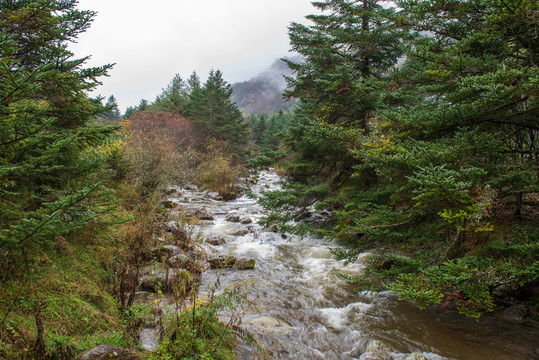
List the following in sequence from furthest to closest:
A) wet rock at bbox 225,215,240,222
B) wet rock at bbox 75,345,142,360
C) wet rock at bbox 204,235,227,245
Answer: wet rock at bbox 225,215,240,222, wet rock at bbox 204,235,227,245, wet rock at bbox 75,345,142,360

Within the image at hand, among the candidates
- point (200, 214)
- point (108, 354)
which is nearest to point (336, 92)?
point (200, 214)

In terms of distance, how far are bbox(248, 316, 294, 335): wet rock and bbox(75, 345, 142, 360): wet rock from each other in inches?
86.0

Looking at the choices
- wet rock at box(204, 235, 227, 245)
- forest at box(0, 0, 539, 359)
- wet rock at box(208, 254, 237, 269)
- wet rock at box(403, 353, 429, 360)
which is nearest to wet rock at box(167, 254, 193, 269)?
forest at box(0, 0, 539, 359)

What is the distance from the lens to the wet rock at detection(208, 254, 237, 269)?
712 cm

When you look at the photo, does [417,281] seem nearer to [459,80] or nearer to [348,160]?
[459,80]

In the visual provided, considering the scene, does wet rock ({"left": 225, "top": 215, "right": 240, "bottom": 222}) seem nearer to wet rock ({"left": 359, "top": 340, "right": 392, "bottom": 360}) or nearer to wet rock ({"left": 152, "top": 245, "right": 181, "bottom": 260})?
wet rock ({"left": 152, "top": 245, "right": 181, "bottom": 260})

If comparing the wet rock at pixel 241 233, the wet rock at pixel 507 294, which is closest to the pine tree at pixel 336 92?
the wet rock at pixel 241 233

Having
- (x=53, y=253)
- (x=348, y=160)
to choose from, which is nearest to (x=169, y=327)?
(x=53, y=253)

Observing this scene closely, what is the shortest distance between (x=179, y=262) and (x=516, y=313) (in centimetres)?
676

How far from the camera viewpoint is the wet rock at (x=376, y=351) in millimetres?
3822

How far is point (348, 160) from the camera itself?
901 centimetres

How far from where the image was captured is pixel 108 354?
Answer: 2510mm

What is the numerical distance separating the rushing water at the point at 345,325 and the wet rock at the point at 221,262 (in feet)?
0.61

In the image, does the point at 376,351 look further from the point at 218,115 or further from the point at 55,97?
the point at 218,115
